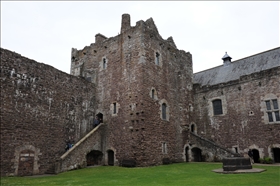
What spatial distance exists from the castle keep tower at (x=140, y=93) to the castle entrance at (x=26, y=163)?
5.68 m

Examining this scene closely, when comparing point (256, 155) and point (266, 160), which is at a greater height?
point (256, 155)

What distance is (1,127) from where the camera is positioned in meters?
13.1

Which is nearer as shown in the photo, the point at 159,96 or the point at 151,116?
the point at 151,116

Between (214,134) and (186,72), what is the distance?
263 inches

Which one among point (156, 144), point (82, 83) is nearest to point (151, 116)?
→ point (156, 144)

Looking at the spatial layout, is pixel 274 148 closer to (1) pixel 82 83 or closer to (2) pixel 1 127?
(1) pixel 82 83

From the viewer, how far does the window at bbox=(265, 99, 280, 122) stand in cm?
1805

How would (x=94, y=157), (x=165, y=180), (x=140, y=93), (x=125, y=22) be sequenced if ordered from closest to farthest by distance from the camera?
(x=165, y=180) → (x=140, y=93) → (x=94, y=157) → (x=125, y=22)

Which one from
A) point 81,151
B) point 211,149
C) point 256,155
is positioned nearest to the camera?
point 81,151

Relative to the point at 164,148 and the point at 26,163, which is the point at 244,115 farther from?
the point at 26,163

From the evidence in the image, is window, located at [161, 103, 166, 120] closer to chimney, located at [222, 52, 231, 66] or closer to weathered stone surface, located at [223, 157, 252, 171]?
weathered stone surface, located at [223, 157, 252, 171]

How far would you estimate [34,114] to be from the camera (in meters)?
14.9

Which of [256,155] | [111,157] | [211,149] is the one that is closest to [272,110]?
[256,155]

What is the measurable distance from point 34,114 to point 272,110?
17.8m
